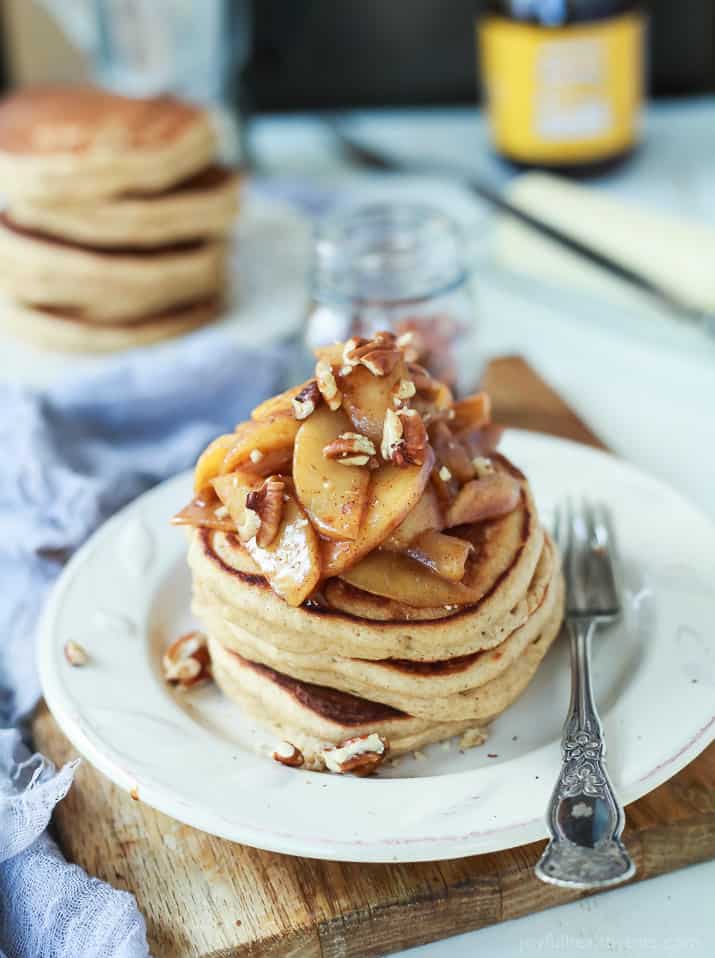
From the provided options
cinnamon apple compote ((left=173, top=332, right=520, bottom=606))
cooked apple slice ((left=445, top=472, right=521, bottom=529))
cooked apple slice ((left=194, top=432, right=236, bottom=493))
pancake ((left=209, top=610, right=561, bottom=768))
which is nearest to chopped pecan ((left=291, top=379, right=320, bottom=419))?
cinnamon apple compote ((left=173, top=332, right=520, bottom=606))

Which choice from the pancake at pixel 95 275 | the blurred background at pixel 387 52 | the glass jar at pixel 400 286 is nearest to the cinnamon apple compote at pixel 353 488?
the glass jar at pixel 400 286

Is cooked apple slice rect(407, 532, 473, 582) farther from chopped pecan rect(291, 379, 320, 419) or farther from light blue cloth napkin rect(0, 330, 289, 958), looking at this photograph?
light blue cloth napkin rect(0, 330, 289, 958)

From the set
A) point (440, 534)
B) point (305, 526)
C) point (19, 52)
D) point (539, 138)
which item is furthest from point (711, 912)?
point (19, 52)

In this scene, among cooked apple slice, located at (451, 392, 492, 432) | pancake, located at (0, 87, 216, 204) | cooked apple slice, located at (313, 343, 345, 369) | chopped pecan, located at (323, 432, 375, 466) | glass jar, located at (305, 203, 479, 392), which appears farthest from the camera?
pancake, located at (0, 87, 216, 204)

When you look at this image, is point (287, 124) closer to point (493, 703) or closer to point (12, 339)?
point (12, 339)

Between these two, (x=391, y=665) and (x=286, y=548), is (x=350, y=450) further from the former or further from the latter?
(x=391, y=665)
